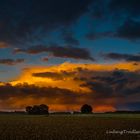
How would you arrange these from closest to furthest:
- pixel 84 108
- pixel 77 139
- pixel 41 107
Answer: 1. pixel 77 139
2. pixel 84 108
3. pixel 41 107

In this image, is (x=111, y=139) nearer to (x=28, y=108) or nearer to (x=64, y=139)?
(x=64, y=139)

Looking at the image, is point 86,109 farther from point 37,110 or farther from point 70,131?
point 70,131

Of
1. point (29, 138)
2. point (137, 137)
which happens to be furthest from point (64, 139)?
point (137, 137)

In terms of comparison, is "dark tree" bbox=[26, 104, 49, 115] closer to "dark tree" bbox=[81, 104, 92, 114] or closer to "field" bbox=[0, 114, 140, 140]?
"dark tree" bbox=[81, 104, 92, 114]

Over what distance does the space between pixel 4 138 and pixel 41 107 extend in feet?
Result: 483

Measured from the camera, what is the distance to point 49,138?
37.9m

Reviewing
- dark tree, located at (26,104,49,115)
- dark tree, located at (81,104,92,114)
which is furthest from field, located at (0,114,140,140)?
dark tree, located at (26,104,49,115)

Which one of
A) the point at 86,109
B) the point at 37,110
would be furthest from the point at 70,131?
the point at 37,110

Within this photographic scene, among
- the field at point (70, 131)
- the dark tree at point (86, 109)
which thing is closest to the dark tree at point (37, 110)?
the dark tree at point (86, 109)

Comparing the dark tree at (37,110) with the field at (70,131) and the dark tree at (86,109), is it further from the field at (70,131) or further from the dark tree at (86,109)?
the field at (70,131)

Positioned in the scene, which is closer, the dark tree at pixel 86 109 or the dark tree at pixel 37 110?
the dark tree at pixel 86 109

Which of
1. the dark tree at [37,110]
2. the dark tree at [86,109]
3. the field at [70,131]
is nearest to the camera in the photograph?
the field at [70,131]

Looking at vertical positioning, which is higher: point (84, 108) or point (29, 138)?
point (84, 108)

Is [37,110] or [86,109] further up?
[37,110]
